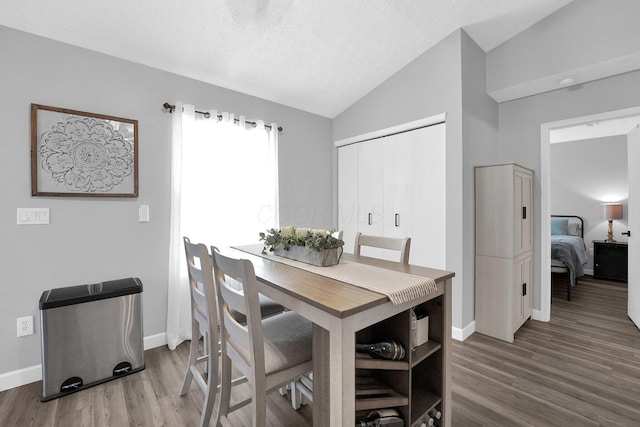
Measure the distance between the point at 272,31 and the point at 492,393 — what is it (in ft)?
10.0

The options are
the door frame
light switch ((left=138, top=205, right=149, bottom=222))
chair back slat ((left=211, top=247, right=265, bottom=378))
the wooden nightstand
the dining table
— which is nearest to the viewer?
the dining table

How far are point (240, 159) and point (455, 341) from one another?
2671 millimetres

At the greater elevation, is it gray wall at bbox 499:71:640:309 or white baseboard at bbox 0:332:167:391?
gray wall at bbox 499:71:640:309

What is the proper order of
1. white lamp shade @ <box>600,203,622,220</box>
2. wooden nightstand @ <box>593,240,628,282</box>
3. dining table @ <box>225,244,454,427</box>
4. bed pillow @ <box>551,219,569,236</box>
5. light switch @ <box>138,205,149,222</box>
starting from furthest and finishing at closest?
bed pillow @ <box>551,219,569,236</box>, white lamp shade @ <box>600,203,622,220</box>, wooden nightstand @ <box>593,240,628,282</box>, light switch @ <box>138,205,149,222</box>, dining table @ <box>225,244,454,427</box>

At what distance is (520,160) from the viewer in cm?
317

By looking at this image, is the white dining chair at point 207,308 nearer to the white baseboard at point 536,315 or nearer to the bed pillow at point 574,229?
the white baseboard at point 536,315

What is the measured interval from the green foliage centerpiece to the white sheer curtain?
1.12 m

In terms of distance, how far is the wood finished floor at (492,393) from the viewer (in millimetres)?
1710

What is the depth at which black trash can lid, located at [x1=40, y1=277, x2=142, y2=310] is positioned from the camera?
192 cm

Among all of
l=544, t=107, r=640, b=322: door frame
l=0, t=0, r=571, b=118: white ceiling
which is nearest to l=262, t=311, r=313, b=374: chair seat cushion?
l=0, t=0, r=571, b=118: white ceiling

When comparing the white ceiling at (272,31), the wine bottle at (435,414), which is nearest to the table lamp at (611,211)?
the white ceiling at (272,31)

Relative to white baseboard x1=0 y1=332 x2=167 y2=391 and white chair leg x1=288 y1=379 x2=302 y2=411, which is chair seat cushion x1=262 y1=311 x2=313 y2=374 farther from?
white baseboard x1=0 y1=332 x2=167 y2=391

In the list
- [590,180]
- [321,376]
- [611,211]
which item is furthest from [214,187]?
[590,180]

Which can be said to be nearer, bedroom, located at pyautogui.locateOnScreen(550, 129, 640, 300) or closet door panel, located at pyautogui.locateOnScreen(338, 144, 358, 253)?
closet door panel, located at pyautogui.locateOnScreen(338, 144, 358, 253)
